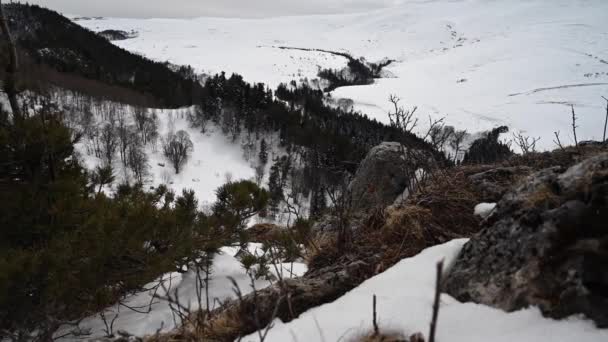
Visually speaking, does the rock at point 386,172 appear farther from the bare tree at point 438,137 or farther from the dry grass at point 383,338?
the dry grass at point 383,338

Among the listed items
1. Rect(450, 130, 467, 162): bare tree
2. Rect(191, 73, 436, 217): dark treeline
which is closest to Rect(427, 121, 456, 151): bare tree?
Rect(450, 130, 467, 162): bare tree

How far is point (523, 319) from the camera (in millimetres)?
1230

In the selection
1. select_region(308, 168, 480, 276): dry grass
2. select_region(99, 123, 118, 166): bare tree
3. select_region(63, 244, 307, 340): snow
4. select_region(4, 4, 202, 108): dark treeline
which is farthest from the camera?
select_region(4, 4, 202, 108): dark treeline

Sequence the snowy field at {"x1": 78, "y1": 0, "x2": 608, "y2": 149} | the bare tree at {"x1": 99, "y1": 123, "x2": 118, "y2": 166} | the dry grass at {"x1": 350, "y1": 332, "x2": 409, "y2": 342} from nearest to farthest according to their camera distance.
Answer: the dry grass at {"x1": 350, "y1": 332, "x2": 409, "y2": 342}, the bare tree at {"x1": 99, "y1": 123, "x2": 118, "y2": 166}, the snowy field at {"x1": 78, "y1": 0, "x2": 608, "y2": 149}

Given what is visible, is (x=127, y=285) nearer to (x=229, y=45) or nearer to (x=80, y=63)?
(x=80, y=63)

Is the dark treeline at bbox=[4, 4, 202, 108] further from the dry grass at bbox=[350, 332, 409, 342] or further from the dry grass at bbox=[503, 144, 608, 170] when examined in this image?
the dry grass at bbox=[350, 332, 409, 342]

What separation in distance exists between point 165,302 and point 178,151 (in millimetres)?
50899

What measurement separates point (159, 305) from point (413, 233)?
9.81ft

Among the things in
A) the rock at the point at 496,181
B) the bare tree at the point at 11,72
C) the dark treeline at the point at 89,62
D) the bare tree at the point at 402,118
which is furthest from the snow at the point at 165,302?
the dark treeline at the point at 89,62

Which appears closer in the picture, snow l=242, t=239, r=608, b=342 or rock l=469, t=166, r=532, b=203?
snow l=242, t=239, r=608, b=342

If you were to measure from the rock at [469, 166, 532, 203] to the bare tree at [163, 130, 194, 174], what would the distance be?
51.3 metres

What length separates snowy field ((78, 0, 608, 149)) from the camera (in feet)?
196

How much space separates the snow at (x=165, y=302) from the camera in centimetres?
309

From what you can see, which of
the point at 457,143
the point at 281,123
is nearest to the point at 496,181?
the point at 457,143
